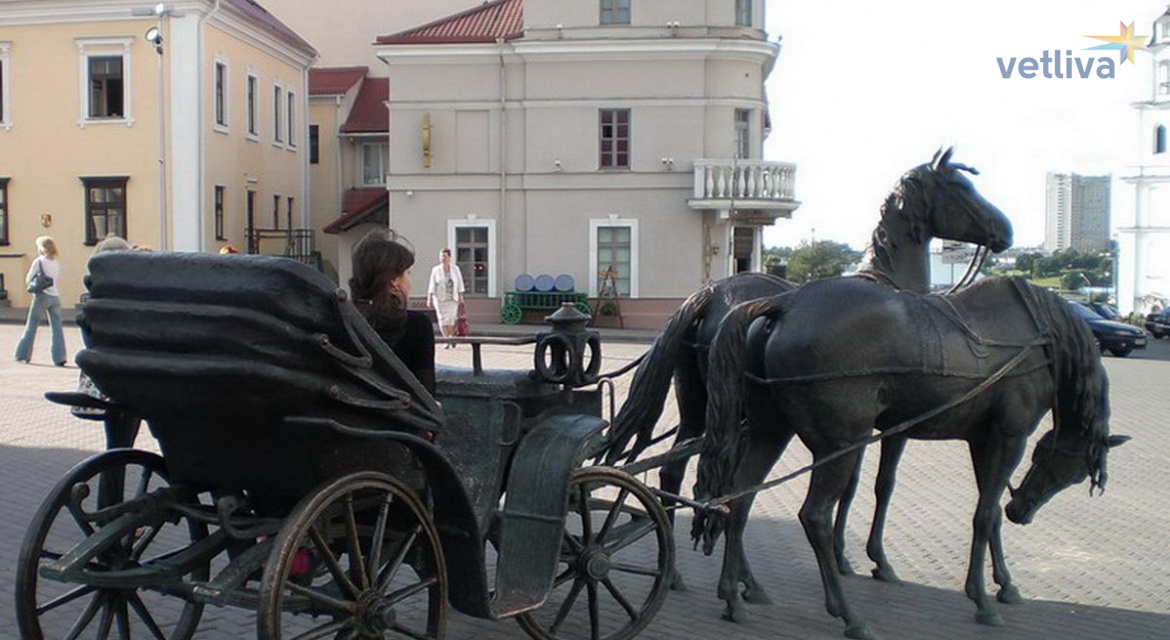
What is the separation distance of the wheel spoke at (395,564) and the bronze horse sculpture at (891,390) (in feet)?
Result: 6.31

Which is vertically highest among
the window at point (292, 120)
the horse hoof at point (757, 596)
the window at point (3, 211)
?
the window at point (292, 120)

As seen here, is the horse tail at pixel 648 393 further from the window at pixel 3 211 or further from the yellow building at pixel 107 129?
the window at pixel 3 211

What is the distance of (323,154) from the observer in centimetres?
4909

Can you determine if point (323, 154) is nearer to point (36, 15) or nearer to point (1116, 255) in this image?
point (36, 15)

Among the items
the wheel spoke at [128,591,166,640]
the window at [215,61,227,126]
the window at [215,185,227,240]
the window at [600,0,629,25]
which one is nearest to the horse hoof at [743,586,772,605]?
the wheel spoke at [128,591,166,640]

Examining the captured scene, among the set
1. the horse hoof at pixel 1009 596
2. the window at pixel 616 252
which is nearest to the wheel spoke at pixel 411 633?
the horse hoof at pixel 1009 596

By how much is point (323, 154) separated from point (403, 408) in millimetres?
45443

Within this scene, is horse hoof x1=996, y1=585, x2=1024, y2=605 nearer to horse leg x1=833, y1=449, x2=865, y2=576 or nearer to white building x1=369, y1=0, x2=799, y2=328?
horse leg x1=833, y1=449, x2=865, y2=576

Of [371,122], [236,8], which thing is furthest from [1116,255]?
[236,8]

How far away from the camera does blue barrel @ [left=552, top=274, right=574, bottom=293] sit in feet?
120

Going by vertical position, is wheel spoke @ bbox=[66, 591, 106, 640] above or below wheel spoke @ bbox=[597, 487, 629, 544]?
below

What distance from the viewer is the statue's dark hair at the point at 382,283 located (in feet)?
17.6

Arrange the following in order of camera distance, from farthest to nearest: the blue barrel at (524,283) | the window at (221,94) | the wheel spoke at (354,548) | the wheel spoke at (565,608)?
the window at (221,94), the blue barrel at (524,283), the wheel spoke at (565,608), the wheel spoke at (354,548)

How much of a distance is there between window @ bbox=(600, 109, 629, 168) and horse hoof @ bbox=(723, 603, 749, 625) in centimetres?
3111
